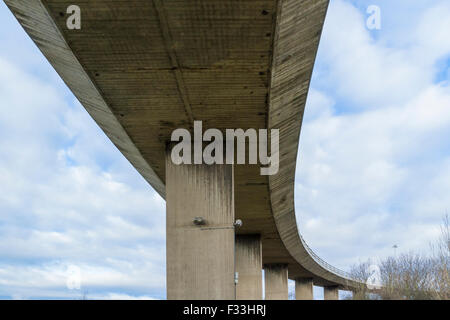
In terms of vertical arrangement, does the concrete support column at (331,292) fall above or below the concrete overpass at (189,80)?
below

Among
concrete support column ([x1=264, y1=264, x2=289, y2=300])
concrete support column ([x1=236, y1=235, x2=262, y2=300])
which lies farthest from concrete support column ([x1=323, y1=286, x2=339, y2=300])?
concrete support column ([x1=236, y1=235, x2=262, y2=300])

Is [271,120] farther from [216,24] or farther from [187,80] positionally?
[216,24]

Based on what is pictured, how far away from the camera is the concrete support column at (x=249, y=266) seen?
32375 mm

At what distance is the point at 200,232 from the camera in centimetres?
1681

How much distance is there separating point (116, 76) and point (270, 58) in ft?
11.4

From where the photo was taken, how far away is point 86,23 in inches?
420

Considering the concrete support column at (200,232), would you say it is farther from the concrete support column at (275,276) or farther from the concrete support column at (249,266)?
the concrete support column at (275,276)

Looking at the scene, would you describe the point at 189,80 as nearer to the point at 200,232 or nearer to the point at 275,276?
the point at 200,232

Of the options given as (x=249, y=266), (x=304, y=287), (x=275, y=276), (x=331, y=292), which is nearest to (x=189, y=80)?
(x=249, y=266)

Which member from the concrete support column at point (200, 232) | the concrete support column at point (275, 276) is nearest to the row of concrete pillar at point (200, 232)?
the concrete support column at point (200, 232)

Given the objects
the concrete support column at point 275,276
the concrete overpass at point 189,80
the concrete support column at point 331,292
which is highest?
the concrete overpass at point 189,80

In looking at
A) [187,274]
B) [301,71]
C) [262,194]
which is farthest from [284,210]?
[301,71]

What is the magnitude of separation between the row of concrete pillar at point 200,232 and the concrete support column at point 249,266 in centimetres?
1581
